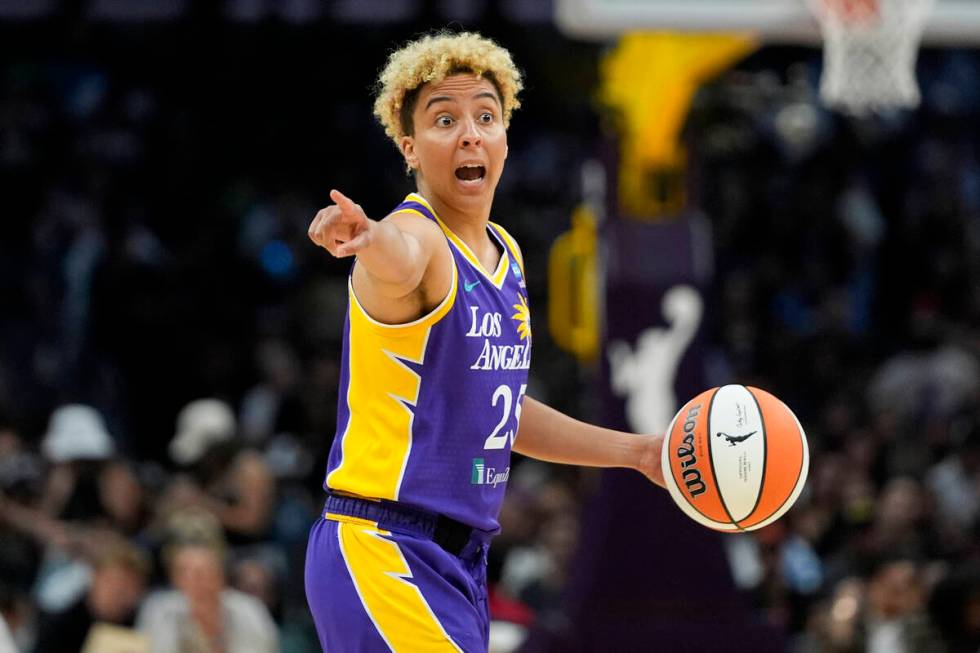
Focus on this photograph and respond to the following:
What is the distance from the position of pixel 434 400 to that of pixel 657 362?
564 cm

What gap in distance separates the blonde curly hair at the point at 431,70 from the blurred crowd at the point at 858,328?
5614 mm

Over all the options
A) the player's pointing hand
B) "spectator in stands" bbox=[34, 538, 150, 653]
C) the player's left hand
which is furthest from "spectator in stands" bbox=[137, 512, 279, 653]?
the player's pointing hand

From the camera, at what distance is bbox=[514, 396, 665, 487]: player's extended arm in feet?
16.8

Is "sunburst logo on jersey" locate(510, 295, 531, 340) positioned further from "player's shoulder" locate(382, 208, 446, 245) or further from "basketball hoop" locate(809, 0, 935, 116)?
"basketball hoop" locate(809, 0, 935, 116)

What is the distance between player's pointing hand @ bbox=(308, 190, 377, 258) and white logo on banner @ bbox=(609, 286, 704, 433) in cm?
602

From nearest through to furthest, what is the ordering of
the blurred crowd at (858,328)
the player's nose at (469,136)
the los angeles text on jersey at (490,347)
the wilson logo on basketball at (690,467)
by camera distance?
the los angeles text on jersey at (490,347)
the player's nose at (469,136)
the wilson logo on basketball at (690,467)
the blurred crowd at (858,328)

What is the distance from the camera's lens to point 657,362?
1000cm

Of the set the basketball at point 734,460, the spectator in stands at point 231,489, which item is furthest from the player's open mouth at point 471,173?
the spectator in stands at point 231,489

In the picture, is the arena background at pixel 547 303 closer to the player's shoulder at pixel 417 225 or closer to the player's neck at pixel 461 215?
the player's neck at pixel 461 215

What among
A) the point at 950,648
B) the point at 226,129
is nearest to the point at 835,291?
the point at 226,129

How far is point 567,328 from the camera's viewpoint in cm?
1195

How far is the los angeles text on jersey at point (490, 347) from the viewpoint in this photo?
178 inches

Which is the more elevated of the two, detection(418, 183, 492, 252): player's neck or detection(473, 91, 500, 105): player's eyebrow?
detection(473, 91, 500, 105): player's eyebrow

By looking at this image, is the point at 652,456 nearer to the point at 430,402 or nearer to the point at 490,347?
the point at 490,347
